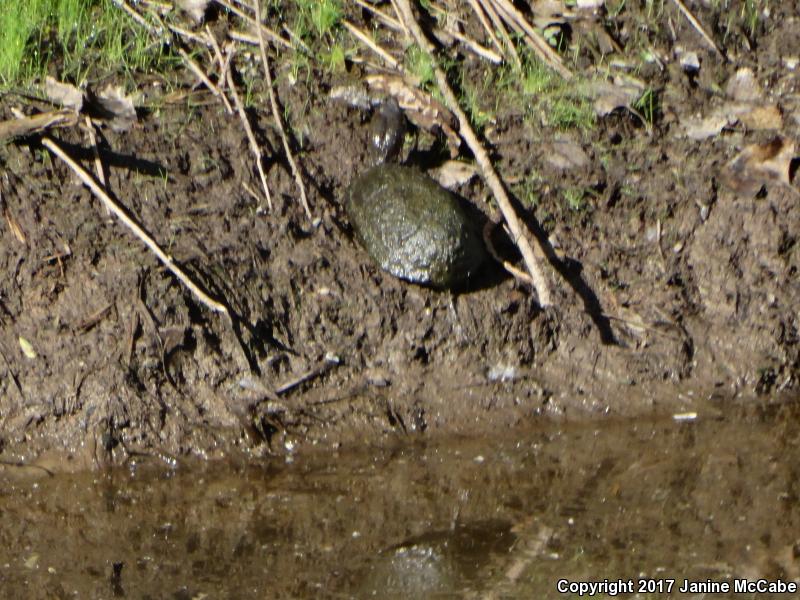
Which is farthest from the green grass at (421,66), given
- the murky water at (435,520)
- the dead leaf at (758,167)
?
the murky water at (435,520)

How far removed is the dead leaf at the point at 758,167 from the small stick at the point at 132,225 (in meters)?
2.33

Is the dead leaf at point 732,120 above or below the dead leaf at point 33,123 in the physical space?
above

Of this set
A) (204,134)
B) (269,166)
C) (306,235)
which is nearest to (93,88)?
(204,134)

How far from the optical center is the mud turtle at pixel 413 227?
4523mm

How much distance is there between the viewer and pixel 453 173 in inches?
194

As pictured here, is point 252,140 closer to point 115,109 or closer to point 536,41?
point 115,109

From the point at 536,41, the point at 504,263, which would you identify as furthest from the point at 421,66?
the point at 504,263

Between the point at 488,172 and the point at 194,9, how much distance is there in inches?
62.0

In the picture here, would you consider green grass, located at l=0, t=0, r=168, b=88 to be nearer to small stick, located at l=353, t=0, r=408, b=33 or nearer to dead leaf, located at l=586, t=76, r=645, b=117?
small stick, located at l=353, t=0, r=408, b=33

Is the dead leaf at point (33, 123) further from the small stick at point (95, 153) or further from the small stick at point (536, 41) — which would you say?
the small stick at point (536, 41)

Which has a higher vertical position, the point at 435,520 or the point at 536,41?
the point at 536,41

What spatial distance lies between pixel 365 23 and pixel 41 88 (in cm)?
153

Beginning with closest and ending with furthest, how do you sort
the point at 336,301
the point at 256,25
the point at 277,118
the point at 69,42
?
the point at 336,301, the point at 277,118, the point at 69,42, the point at 256,25

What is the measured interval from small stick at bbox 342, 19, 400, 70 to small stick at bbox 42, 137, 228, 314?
1.46 meters
